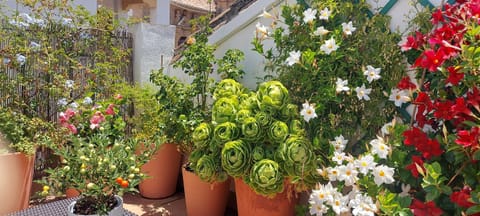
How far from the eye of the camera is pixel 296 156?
2.44 meters

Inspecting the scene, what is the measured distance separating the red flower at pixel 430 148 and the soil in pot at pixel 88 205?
1.80 m

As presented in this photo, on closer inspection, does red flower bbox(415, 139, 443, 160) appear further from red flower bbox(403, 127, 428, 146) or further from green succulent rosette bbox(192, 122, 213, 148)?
green succulent rosette bbox(192, 122, 213, 148)

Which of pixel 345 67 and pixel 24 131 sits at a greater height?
pixel 345 67

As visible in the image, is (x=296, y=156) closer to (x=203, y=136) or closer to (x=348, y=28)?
(x=203, y=136)

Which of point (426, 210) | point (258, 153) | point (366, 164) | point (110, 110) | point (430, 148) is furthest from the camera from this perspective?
point (110, 110)

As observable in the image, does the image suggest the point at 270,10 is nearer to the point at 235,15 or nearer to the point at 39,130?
the point at 235,15

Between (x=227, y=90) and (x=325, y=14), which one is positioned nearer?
(x=325, y=14)

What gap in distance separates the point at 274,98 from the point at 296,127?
26 cm

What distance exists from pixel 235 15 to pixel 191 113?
1244mm

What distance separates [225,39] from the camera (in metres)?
3.97

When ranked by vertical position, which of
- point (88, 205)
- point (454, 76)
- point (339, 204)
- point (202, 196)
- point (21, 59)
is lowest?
point (202, 196)

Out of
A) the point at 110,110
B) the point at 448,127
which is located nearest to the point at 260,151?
the point at 448,127

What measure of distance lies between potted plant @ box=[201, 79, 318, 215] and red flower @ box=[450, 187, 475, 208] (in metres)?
0.96

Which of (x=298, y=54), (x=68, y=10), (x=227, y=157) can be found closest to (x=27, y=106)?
(x=68, y=10)
